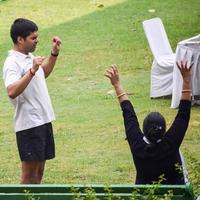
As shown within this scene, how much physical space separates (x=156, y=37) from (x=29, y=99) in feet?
23.1

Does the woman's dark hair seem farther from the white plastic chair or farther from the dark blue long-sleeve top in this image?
the white plastic chair

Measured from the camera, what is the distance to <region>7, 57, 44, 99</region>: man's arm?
670cm

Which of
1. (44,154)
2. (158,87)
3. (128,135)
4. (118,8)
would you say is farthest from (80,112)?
(118,8)

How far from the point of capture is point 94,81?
14.6 m

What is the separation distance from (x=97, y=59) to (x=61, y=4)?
5.48 metres

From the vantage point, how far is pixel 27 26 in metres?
7.15

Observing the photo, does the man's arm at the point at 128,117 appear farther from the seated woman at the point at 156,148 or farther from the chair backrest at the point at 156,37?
the chair backrest at the point at 156,37

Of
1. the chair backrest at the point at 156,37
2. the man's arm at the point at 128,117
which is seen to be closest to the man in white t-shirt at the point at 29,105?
the man's arm at the point at 128,117

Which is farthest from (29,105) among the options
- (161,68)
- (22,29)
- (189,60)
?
(161,68)

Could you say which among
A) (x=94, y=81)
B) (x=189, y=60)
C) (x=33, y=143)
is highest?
(x=33, y=143)

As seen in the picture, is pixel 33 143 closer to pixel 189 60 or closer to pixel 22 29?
pixel 22 29

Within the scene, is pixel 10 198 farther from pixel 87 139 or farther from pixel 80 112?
pixel 80 112

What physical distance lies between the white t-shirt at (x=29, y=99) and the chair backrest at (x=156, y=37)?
21.9 ft

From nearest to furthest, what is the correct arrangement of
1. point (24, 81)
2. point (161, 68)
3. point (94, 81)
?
point (24, 81) → point (161, 68) → point (94, 81)
